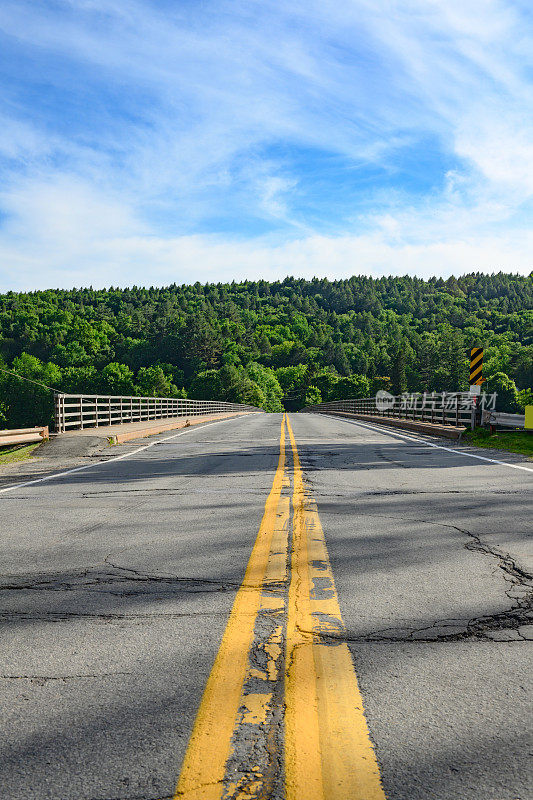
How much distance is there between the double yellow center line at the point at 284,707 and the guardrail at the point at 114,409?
1600cm

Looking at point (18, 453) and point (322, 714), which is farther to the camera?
point (18, 453)

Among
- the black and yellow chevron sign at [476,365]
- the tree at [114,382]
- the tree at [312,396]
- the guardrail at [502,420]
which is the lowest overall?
the tree at [312,396]

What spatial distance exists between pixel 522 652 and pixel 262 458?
10.9m

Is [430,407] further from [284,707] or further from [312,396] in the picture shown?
[312,396]

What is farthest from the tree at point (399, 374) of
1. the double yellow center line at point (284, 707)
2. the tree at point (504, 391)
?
the double yellow center line at point (284, 707)

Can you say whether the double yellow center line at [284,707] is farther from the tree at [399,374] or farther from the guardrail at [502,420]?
the tree at [399,374]

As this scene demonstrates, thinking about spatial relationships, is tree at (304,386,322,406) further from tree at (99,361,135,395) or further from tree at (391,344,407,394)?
tree at (99,361,135,395)

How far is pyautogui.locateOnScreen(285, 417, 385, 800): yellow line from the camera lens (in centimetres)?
211

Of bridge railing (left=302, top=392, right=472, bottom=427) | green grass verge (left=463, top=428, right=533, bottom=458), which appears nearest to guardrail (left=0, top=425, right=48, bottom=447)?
green grass verge (left=463, top=428, right=533, bottom=458)

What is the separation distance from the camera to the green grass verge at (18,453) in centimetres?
1489

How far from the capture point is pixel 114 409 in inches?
1540

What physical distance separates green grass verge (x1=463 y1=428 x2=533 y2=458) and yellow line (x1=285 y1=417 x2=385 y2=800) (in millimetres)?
11430

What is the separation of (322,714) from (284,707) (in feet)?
0.52

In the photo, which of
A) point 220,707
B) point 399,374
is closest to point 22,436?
point 220,707
